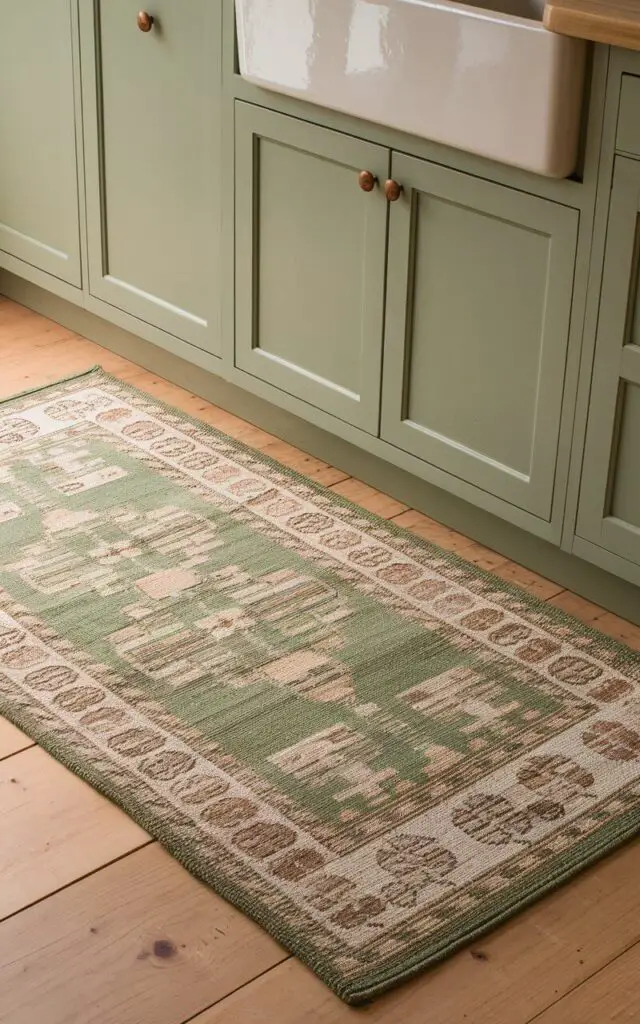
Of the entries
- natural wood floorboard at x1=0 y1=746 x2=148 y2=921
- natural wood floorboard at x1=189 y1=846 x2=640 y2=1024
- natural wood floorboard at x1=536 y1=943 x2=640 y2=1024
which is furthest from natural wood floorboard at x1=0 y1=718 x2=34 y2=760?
natural wood floorboard at x1=536 y1=943 x2=640 y2=1024

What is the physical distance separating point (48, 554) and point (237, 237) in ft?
2.34

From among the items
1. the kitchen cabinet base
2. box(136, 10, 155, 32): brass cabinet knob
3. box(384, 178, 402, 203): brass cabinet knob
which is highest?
box(136, 10, 155, 32): brass cabinet knob

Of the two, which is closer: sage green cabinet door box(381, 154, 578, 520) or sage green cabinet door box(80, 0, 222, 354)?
sage green cabinet door box(381, 154, 578, 520)

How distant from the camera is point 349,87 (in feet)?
7.60

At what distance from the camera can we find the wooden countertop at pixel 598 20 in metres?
1.88

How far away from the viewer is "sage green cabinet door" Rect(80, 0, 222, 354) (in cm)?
269

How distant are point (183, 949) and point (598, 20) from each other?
1.32 metres

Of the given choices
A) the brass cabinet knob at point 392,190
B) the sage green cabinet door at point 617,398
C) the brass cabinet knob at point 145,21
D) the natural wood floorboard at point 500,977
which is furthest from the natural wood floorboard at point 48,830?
the brass cabinet knob at point 145,21

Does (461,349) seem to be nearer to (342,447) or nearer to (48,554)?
(342,447)

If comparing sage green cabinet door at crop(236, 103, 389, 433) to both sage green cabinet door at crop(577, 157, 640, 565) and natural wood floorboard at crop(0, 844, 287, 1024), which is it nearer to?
sage green cabinet door at crop(577, 157, 640, 565)

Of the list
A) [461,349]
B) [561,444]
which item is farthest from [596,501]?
[461,349]

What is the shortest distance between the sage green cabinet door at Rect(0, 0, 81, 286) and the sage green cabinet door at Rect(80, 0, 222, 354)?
0.26 ft

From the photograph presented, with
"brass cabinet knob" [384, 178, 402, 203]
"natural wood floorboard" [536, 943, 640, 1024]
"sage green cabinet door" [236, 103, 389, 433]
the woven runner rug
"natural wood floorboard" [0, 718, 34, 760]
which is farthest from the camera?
"sage green cabinet door" [236, 103, 389, 433]

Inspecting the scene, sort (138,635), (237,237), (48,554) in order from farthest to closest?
(237,237) < (48,554) < (138,635)
